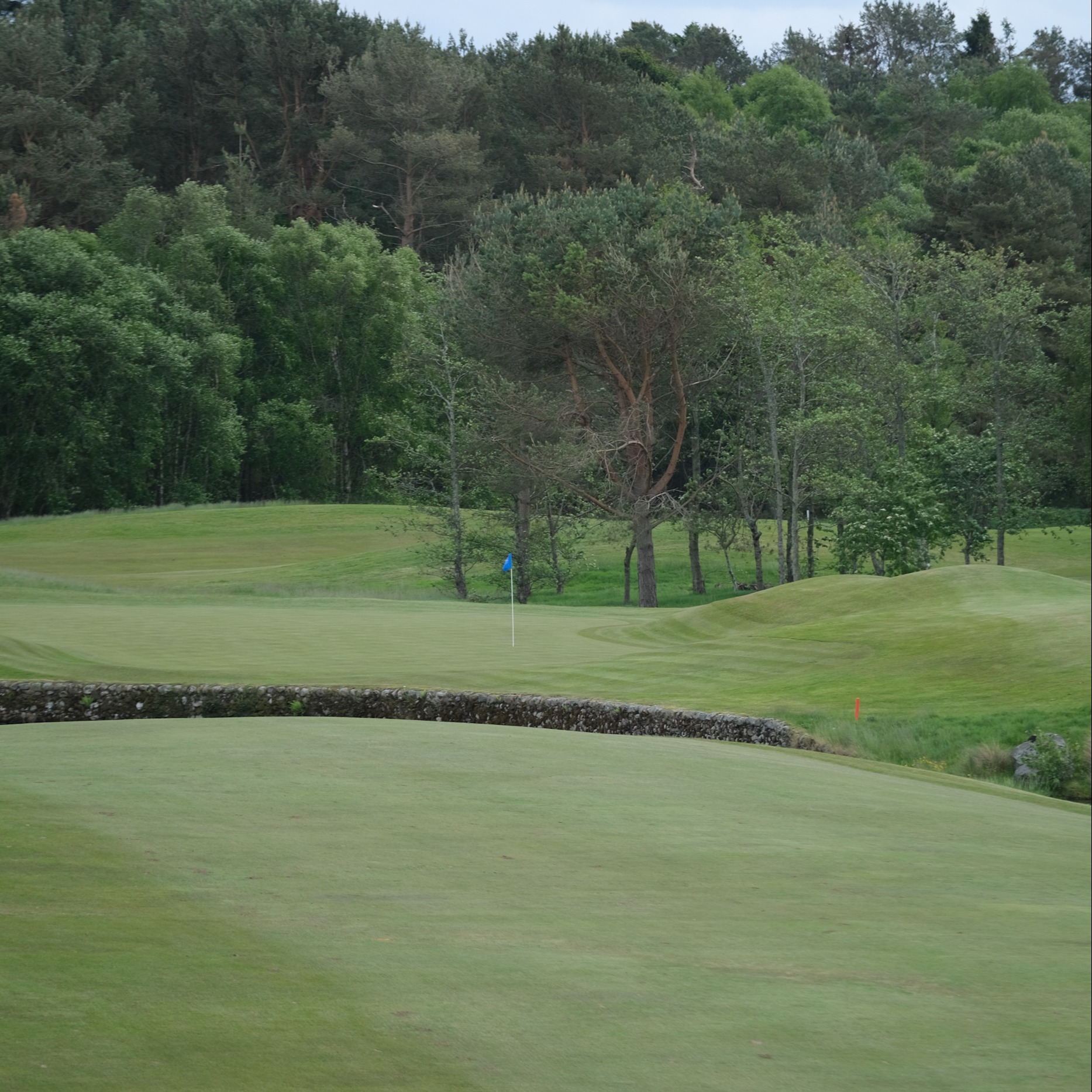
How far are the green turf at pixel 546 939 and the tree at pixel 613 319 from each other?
68.5 ft

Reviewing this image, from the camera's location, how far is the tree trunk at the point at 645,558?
26172mm

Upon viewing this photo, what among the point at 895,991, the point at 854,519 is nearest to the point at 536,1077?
the point at 895,991

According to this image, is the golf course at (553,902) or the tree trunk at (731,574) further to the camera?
the tree trunk at (731,574)

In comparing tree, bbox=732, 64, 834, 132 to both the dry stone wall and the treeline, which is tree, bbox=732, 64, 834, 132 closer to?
the treeline

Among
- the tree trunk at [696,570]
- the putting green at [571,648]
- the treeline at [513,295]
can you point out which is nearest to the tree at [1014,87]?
the treeline at [513,295]

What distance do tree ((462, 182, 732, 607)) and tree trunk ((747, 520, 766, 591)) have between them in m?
2.15

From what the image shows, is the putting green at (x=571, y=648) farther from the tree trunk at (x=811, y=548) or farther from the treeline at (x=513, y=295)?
the tree trunk at (x=811, y=548)

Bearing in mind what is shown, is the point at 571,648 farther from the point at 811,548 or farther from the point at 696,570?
the point at 696,570

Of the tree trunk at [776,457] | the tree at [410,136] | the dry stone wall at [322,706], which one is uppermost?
the tree at [410,136]

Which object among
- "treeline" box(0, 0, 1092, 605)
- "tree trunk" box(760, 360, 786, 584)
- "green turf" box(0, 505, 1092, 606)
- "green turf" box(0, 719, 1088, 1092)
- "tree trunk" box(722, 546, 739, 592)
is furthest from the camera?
"tree trunk" box(722, 546, 739, 592)

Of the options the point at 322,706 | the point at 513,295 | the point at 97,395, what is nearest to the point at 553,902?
the point at 322,706

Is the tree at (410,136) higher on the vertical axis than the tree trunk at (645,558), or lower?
higher

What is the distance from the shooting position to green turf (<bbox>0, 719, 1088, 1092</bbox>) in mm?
1967

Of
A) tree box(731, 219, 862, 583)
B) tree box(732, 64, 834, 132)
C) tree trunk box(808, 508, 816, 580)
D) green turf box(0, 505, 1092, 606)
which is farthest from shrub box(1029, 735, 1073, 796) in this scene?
tree box(732, 64, 834, 132)
